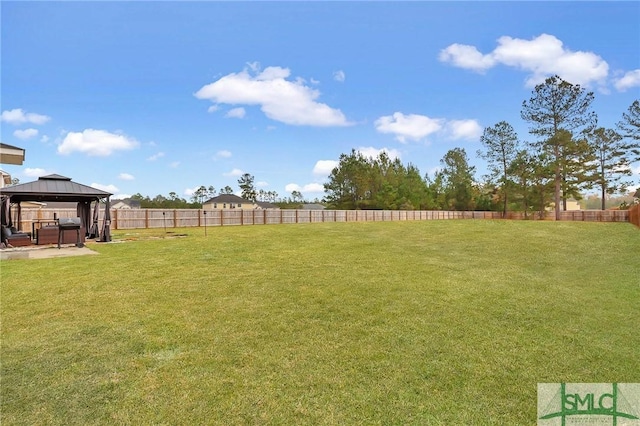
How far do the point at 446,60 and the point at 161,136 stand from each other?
58.3 feet

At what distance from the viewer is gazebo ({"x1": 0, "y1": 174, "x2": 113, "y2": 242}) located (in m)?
10.8

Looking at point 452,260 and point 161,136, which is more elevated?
point 161,136

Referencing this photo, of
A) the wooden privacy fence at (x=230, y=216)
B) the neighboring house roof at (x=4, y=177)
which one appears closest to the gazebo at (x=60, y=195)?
the neighboring house roof at (x=4, y=177)

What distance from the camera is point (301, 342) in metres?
3.41

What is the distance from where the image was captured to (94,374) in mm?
2775


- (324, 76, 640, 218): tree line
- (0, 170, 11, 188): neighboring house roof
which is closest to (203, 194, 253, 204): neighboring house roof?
(324, 76, 640, 218): tree line

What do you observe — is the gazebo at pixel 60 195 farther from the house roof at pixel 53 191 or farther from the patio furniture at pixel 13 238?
the patio furniture at pixel 13 238

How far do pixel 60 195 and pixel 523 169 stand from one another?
40707mm

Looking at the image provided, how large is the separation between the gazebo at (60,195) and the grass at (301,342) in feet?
17.3

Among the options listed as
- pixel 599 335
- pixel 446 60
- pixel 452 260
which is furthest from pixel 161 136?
pixel 599 335

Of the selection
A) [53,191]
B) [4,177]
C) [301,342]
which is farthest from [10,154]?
[301,342]

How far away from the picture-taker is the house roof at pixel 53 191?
10875mm

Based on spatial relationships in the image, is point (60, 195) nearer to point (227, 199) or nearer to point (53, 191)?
point (53, 191)

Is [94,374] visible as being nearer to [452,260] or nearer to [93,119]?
[452,260]
